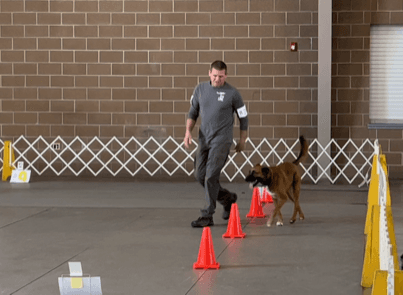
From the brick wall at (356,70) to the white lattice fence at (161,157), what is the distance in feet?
0.90

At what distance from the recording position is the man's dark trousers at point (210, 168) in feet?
21.2

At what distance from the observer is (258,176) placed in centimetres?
642

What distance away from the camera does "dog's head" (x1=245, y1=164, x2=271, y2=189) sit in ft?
21.0

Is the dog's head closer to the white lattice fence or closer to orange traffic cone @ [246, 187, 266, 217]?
orange traffic cone @ [246, 187, 266, 217]

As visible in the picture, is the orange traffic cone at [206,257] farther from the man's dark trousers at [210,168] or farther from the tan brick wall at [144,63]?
the tan brick wall at [144,63]

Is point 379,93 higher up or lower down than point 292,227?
higher up

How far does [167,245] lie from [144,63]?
19.8 ft

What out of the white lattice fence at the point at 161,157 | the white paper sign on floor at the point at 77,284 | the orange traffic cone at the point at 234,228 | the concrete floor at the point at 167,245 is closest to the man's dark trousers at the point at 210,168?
the concrete floor at the point at 167,245

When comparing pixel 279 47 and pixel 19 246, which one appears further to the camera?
pixel 279 47

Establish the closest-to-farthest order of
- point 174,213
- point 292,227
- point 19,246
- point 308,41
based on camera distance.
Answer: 1. point 19,246
2. point 292,227
3. point 174,213
4. point 308,41

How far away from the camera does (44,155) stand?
11461 mm

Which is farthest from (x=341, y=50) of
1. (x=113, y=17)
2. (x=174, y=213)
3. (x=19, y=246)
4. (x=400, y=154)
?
(x=19, y=246)

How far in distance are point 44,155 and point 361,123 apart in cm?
528

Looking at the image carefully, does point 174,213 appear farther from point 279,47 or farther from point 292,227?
point 279,47
